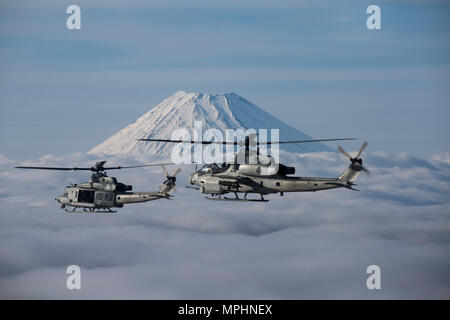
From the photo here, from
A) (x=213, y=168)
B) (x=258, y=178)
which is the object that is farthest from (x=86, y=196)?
(x=258, y=178)

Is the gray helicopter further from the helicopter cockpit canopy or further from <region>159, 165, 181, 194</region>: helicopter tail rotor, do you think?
the helicopter cockpit canopy

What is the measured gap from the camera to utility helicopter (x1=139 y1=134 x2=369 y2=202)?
81625 millimetres

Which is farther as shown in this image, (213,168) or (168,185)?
(168,185)

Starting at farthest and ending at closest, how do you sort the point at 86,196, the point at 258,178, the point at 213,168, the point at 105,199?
the point at 86,196, the point at 105,199, the point at 213,168, the point at 258,178

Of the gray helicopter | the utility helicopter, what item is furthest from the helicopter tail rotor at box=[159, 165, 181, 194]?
the utility helicopter

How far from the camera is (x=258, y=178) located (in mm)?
83938

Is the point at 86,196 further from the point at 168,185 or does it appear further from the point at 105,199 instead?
the point at 168,185
